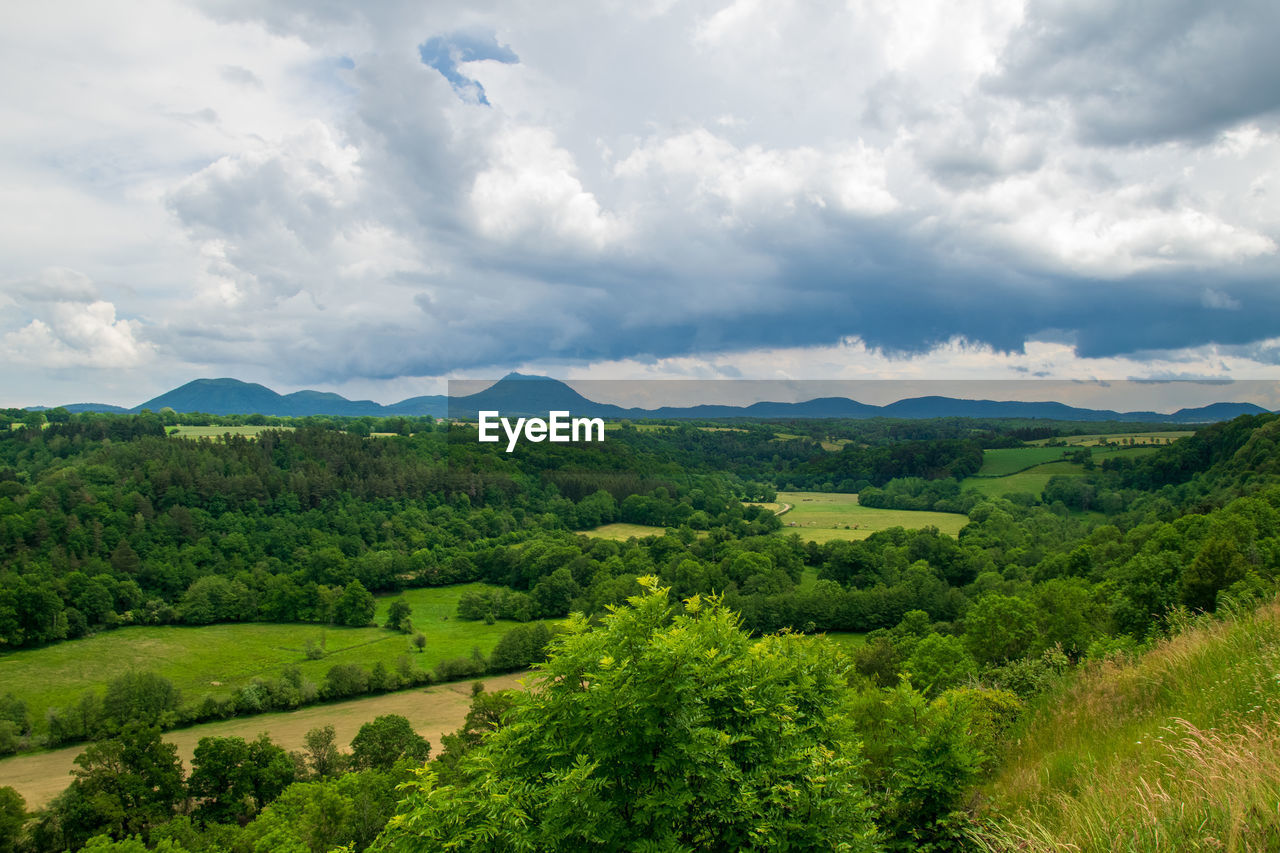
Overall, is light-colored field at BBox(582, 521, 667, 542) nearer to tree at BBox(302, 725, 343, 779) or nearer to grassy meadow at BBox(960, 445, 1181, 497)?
grassy meadow at BBox(960, 445, 1181, 497)

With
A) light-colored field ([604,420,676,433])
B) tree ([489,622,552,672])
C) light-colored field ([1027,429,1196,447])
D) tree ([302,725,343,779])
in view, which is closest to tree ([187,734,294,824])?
tree ([302,725,343,779])

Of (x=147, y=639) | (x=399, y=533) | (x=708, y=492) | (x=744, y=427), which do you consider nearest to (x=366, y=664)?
(x=147, y=639)

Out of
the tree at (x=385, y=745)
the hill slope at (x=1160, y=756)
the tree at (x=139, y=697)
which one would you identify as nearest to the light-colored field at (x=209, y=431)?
the tree at (x=139, y=697)

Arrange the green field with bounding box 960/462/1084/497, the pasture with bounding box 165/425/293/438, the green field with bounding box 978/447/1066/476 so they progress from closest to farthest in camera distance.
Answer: the green field with bounding box 960/462/1084/497
the green field with bounding box 978/447/1066/476
the pasture with bounding box 165/425/293/438

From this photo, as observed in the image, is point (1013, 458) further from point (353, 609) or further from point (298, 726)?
point (298, 726)

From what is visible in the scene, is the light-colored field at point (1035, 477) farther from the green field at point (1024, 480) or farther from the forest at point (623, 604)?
the forest at point (623, 604)

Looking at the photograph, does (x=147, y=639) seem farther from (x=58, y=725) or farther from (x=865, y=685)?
(x=865, y=685)

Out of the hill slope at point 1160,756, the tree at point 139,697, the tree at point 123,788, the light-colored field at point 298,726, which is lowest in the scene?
the light-colored field at point 298,726
